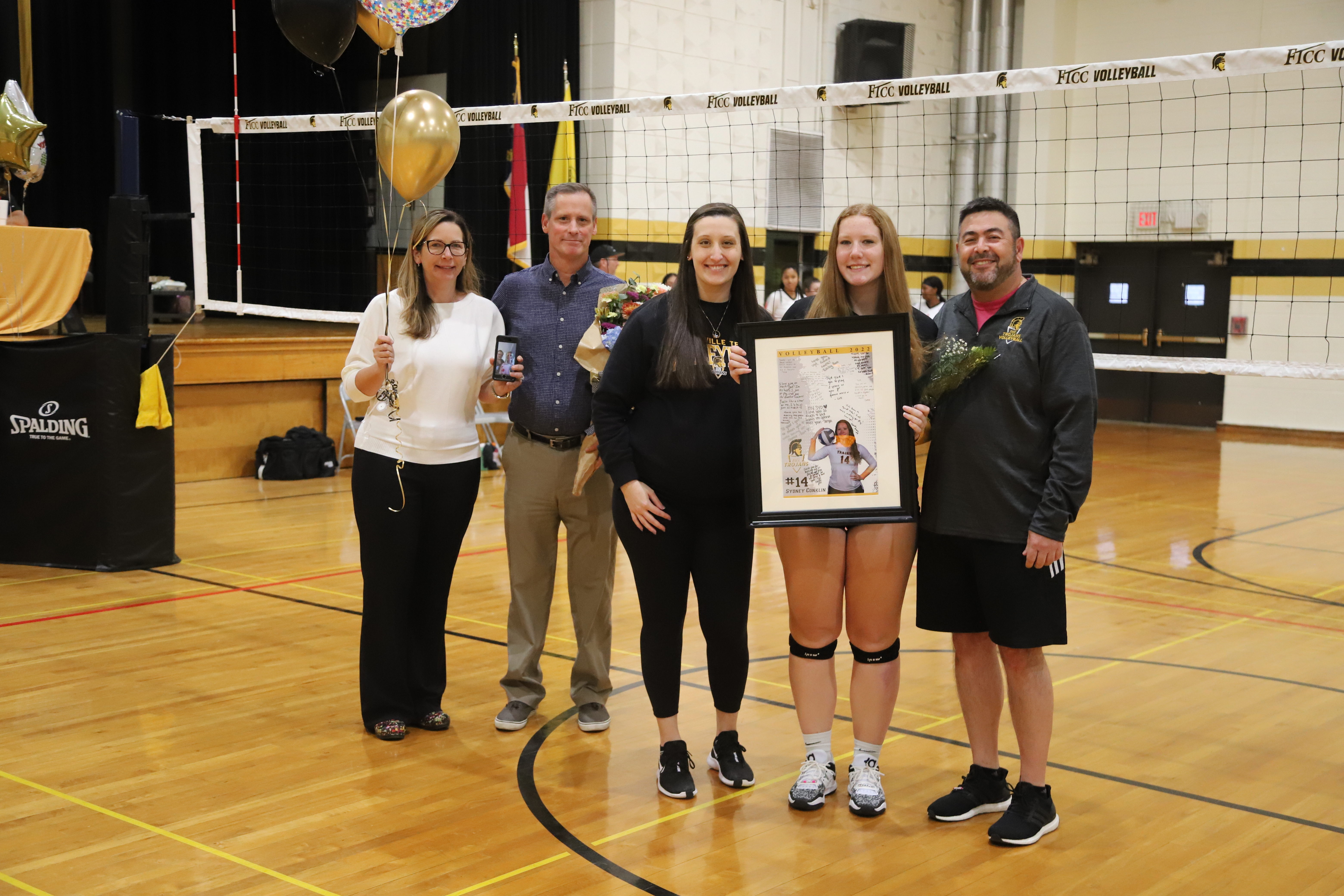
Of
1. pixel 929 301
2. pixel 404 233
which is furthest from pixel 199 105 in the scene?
pixel 929 301

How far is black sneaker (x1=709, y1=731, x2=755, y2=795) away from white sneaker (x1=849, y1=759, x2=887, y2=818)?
0.33 m

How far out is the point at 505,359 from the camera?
3.66m

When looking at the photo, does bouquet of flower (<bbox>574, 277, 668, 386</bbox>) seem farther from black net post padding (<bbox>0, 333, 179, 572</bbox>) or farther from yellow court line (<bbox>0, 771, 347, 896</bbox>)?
black net post padding (<bbox>0, 333, 179, 572</bbox>)

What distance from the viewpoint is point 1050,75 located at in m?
5.56

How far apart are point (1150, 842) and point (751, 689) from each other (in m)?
1.63

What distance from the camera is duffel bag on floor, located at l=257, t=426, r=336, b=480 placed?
9461mm

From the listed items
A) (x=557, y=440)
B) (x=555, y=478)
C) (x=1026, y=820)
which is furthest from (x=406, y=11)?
(x=1026, y=820)

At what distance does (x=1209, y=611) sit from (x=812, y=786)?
3379 mm

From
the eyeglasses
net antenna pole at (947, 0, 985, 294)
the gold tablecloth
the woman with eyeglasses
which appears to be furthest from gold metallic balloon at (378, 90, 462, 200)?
net antenna pole at (947, 0, 985, 294)

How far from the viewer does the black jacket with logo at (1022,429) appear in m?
2.96

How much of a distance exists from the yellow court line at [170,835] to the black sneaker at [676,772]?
0.98 m

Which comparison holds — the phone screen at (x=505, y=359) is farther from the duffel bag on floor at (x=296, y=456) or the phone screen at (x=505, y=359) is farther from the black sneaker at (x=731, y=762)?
the duffel bag on floor at (x=296, y=456)

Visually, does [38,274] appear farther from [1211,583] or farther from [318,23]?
[1211,583]

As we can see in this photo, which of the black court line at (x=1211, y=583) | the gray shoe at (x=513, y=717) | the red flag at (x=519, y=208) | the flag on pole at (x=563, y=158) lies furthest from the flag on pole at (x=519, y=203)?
the gray shoe at (x=513, y=717)
